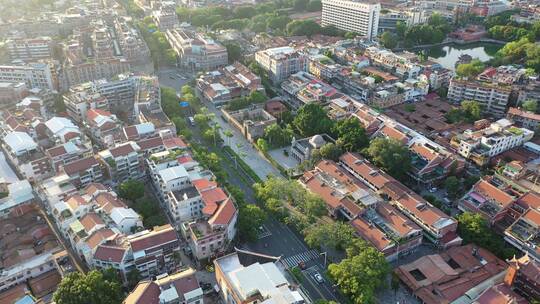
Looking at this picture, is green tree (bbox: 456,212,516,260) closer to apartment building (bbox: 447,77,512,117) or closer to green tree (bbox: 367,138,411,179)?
green tree (bbox: 367,138,411,179)

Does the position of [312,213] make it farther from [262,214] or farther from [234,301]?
[234,301]

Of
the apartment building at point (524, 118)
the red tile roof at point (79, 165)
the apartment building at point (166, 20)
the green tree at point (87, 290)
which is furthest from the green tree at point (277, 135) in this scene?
the apartment building at point (166, 20)

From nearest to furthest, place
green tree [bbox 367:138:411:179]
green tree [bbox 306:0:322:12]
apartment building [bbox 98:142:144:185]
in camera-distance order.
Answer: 1. apartment building [bbox 98:142:144:185]
2. green tree [bbox 367:138:411:179]
3. green tree [bbox 306:0:322:12]

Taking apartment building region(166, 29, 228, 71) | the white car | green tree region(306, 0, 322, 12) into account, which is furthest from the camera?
green tree region(306, 0, 322, 12)

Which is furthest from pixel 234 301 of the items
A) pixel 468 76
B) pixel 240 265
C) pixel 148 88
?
pixel 468 76

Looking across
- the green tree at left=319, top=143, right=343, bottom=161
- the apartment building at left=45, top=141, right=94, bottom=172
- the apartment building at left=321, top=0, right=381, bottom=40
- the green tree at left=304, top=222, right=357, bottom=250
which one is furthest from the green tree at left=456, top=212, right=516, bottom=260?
the apartment building at left=321, top=0, right=381, bottom=40

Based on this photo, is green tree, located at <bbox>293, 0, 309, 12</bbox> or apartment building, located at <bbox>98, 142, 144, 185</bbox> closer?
apartment building, located at <bbox>98, 142, 144, 185</bbox>
